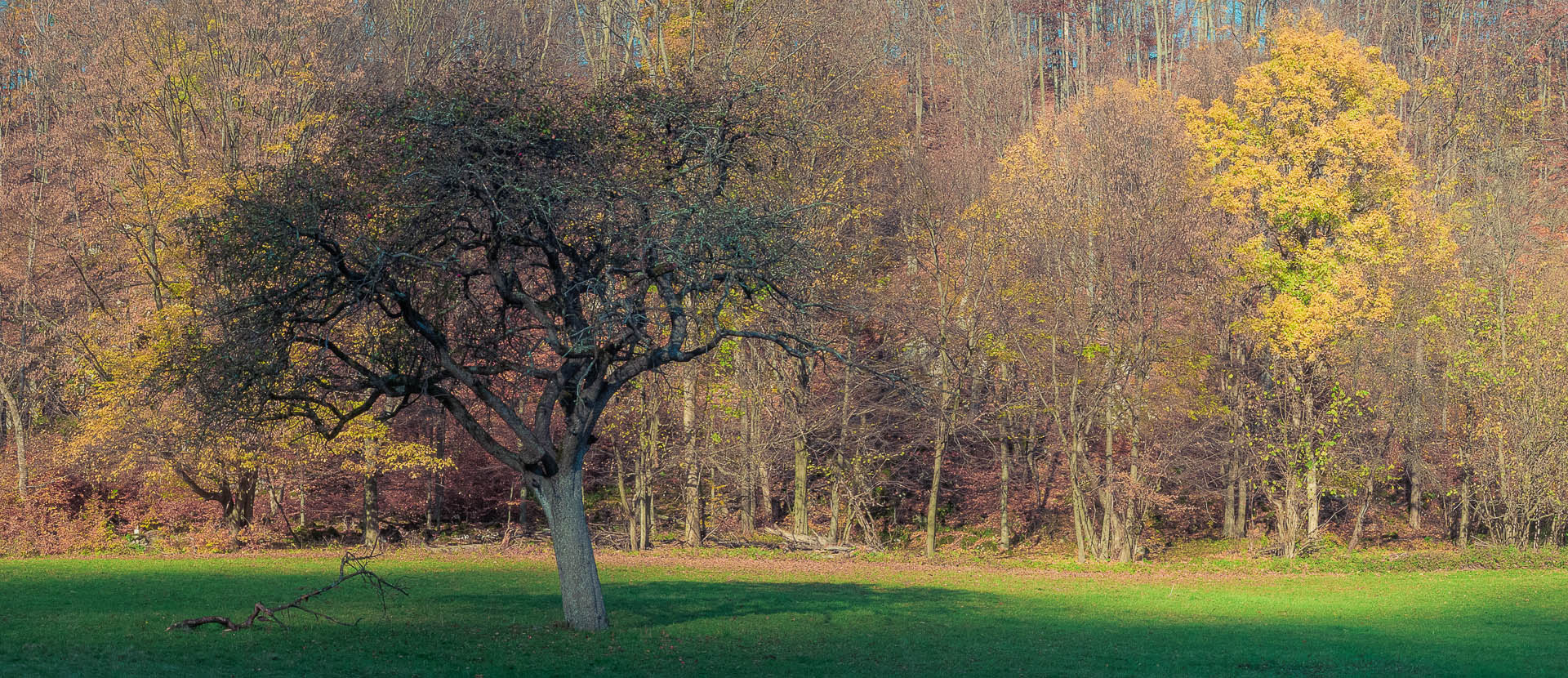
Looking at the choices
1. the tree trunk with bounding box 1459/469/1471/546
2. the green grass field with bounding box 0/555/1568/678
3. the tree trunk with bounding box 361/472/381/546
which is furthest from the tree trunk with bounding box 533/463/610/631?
the tree trunk with bounding box 1459/469/1471/546

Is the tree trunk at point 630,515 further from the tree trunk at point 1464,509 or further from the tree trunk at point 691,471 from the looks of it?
the tree trunk at point 1464,509

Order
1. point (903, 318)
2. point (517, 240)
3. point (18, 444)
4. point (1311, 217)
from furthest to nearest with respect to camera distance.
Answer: point (903, 318), point (18, 444), point (1311, 217), point (517, 240)

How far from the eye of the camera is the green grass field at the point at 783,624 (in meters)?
14.8

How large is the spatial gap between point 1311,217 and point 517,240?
24.6m

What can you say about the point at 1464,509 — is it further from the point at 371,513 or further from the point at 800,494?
the point at 371,513

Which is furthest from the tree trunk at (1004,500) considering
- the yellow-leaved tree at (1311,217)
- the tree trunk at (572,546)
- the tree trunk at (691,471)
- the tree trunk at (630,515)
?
the tree trunk at (572,546)

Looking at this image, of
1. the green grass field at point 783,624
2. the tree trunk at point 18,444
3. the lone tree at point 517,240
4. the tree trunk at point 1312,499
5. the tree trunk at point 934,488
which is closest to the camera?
the green grass field at point 783,624

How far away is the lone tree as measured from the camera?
15820 mm

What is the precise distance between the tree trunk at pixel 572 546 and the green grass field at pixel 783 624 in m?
0.48

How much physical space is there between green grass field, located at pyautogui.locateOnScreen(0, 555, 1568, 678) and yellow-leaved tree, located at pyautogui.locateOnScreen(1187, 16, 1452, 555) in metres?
5.33

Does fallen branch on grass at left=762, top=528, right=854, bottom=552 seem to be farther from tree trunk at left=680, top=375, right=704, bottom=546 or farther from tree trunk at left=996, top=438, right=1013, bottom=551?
tree trunk at left=996, top=438, right=1013, bottom=551

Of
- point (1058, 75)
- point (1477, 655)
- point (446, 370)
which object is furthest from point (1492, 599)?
point (1058, 75)

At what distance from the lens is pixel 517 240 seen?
16.9 m

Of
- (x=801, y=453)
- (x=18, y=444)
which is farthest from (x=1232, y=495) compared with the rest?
(x=18, y=444)
